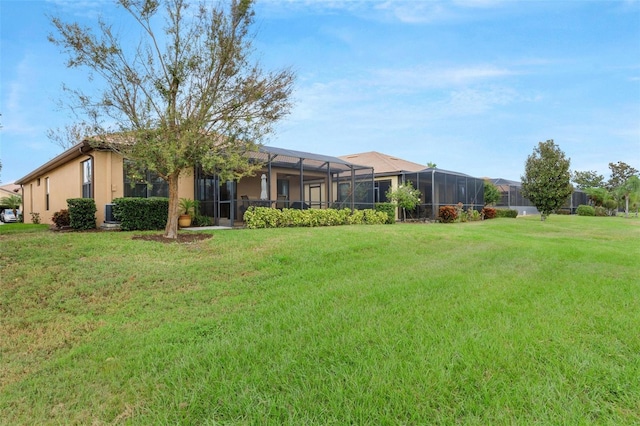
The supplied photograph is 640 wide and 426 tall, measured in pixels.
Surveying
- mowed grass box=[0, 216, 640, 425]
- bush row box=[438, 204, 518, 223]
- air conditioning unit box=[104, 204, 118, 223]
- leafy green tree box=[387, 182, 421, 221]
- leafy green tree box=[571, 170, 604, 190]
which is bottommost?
mowed grass box=[0, 216, 640, 425]

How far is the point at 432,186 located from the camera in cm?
1878

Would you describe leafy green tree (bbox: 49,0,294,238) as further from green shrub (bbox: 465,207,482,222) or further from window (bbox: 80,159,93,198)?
green shrub (bbox: 465,207,482,222)

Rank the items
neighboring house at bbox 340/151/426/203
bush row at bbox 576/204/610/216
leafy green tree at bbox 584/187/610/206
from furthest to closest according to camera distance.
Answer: leafy green tree at bbox 584/187/610/206
bush row at bbox 576/204/610/216
neighboring house at bbox 340/151/426/203

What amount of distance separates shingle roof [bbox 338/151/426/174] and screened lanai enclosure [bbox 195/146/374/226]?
2.33 m

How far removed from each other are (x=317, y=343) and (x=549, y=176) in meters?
20.3

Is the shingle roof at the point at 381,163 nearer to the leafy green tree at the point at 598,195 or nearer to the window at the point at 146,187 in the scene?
the window at the point at 146,187

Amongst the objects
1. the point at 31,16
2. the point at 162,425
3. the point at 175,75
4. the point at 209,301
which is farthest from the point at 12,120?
the point at 162,425

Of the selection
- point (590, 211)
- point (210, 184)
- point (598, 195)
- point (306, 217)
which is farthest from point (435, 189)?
point (598, 195)

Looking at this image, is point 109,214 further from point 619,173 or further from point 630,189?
point 619,173

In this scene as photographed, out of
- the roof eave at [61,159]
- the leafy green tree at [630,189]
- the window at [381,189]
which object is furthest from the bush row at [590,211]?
the roof eave at [61,159]

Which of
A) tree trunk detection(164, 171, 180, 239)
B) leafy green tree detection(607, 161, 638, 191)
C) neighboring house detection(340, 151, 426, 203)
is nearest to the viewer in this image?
tree trunk detection(164, 171, 180, 239)

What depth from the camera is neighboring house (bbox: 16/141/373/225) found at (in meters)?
11.8

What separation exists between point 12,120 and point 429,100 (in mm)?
13423

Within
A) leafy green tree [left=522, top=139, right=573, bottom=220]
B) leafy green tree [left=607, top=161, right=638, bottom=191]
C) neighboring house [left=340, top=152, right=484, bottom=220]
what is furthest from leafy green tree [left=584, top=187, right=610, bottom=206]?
neighboring house [left=340, top=152, right=484, bottom=220]
